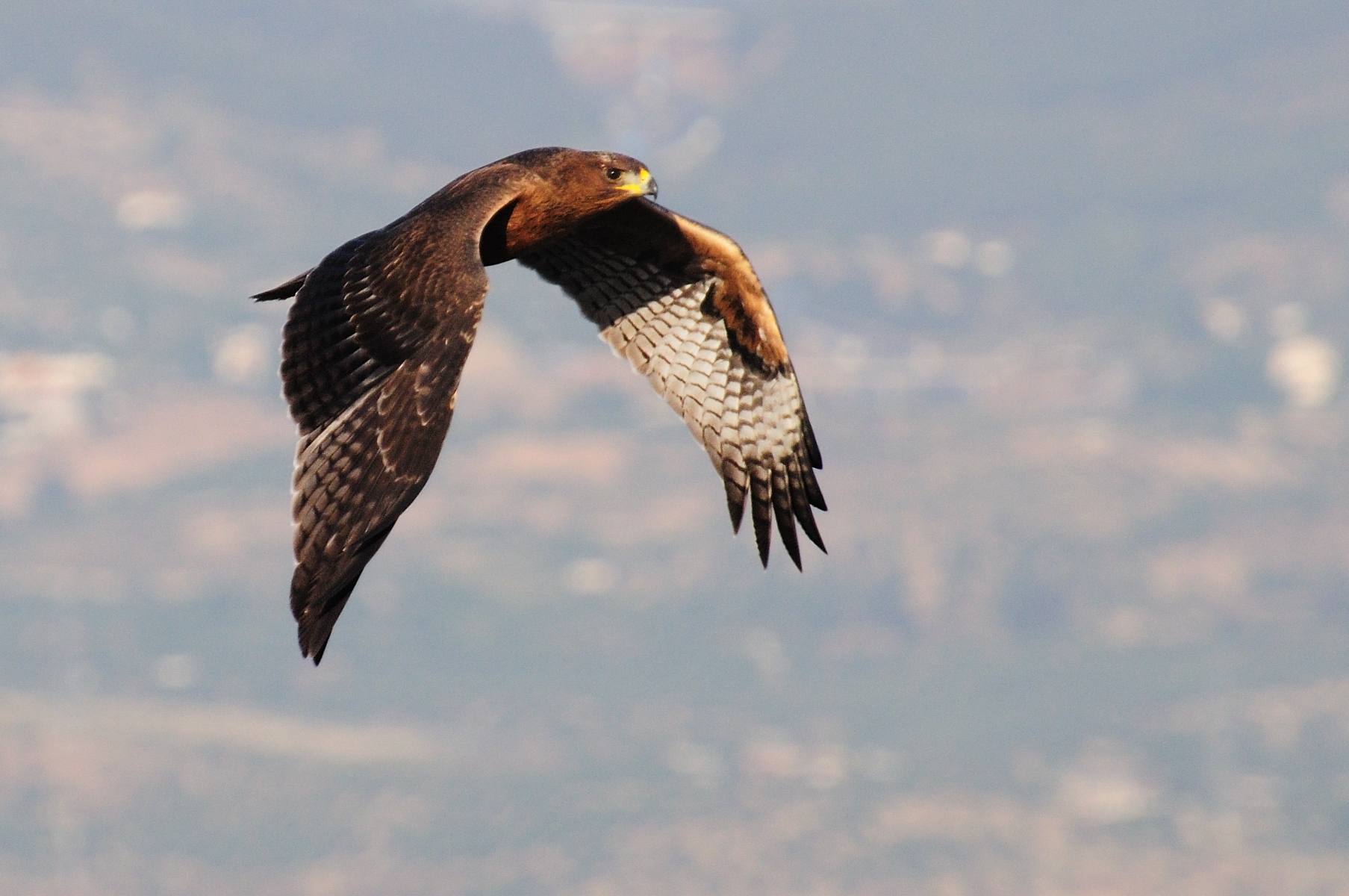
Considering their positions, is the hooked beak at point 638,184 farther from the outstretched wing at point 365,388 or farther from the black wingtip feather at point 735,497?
the black wingtip feather at point 735,497

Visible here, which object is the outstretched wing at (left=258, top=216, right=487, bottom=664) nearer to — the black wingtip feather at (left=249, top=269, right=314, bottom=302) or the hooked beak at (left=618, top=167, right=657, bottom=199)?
the black wingtip feather at (left=249, top=269, right=314, bottom=302)

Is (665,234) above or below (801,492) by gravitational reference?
above

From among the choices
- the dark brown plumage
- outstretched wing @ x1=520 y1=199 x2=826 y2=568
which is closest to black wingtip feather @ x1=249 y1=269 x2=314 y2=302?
the dark brown plumage

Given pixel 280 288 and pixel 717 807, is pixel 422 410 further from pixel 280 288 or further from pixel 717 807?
pixel 717 807

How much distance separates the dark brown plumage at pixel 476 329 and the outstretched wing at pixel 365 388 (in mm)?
12

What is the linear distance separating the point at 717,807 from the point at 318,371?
18494 centimetres

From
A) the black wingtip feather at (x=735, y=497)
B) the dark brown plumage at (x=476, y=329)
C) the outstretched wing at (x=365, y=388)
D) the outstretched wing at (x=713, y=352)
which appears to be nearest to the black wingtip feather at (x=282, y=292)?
the dark brown plumage at (x=476, y=329)

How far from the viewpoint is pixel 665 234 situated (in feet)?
62.2

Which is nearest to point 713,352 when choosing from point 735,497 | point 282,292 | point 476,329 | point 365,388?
point 735,497

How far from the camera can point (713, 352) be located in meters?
19.4

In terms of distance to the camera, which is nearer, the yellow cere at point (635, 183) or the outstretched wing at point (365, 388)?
the outstretched wing at point (365, 388)

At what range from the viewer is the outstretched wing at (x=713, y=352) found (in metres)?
19.2

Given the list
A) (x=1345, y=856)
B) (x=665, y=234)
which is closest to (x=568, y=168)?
(x=665, y=234)

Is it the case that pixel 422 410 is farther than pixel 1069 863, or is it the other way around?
pixel 1069 863
